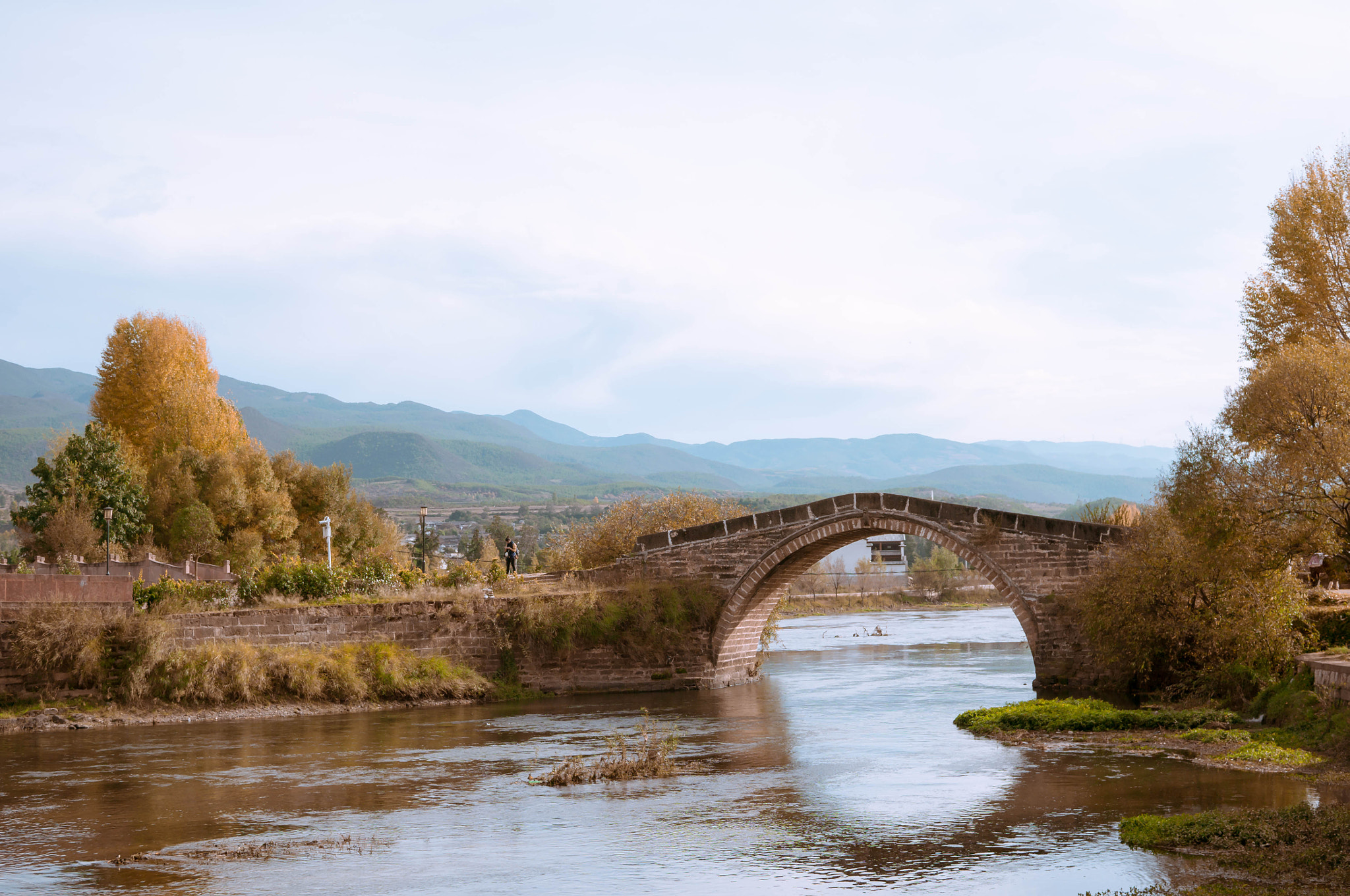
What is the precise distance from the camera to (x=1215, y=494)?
19922mm

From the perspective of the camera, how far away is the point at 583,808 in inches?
608

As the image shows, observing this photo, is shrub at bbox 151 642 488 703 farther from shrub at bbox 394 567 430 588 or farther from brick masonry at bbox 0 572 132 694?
shrub at bbox 394 567 430 588

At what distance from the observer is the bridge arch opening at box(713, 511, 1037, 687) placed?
1080 inches

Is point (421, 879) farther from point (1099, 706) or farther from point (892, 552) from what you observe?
point (892, 552)

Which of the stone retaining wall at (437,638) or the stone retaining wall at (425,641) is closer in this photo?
the stone retaining wall at (425,641)

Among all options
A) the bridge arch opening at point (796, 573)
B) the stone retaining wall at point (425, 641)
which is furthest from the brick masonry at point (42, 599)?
the bridge arch opening at point (796, 573)

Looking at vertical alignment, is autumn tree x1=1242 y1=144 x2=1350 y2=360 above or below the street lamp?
above

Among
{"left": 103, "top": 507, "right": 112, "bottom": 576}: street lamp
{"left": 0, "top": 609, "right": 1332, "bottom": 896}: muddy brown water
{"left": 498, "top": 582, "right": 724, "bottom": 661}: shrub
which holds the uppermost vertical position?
{"left": 103, "top": 507, "right": 112, "bottom": 576}: street lamp

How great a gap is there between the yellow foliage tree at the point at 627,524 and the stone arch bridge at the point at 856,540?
16.0 ft

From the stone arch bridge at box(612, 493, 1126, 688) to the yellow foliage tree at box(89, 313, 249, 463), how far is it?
23.3 m

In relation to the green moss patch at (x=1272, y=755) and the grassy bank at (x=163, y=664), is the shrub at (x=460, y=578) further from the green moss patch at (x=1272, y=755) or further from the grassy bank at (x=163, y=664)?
the green moss patch at (x=1272, y=755)

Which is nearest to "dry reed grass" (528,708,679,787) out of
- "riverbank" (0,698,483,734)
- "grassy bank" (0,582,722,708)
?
"riverbank" (0,698,483,734)

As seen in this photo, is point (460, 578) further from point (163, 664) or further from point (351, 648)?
point (163, 664)

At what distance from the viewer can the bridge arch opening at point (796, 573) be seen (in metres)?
27.4
